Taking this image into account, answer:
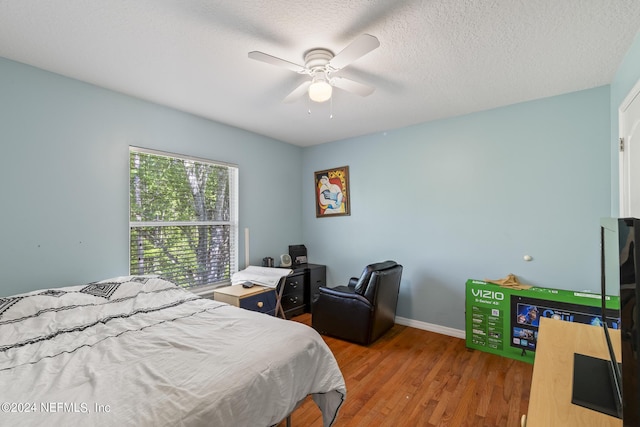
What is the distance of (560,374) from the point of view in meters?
1.10

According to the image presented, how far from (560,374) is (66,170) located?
3.40 meters

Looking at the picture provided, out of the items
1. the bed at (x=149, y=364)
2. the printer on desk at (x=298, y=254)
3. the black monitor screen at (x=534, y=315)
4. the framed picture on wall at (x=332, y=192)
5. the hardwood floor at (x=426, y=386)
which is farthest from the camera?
the printer on desk at (x=298, y=254)

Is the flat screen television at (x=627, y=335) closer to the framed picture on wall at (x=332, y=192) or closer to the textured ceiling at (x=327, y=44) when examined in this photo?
the textured ceiling at (x=327, y=44)

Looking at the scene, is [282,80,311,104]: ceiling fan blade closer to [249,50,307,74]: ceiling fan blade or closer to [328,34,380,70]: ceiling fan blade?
[249,50,307,74]: ceiling fan blade

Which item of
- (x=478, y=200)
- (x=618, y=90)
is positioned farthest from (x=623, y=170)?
(x=478, y=200)

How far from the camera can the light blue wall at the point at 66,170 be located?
6.69 ft

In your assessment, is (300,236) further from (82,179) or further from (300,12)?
(300,12)

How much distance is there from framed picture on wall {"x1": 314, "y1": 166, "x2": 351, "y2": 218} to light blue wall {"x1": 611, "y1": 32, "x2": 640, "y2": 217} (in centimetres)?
269

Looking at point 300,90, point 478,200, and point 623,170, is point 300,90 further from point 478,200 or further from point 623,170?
point 623,170

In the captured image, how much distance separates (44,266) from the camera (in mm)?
2160

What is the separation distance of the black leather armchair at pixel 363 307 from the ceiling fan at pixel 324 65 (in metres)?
1.79

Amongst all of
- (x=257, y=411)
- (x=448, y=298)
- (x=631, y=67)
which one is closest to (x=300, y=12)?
(x=257, y=411)

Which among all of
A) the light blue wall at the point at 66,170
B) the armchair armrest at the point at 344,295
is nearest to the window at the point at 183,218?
the light blue wall at the point at 66,170

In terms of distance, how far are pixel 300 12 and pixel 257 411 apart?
206 cm
